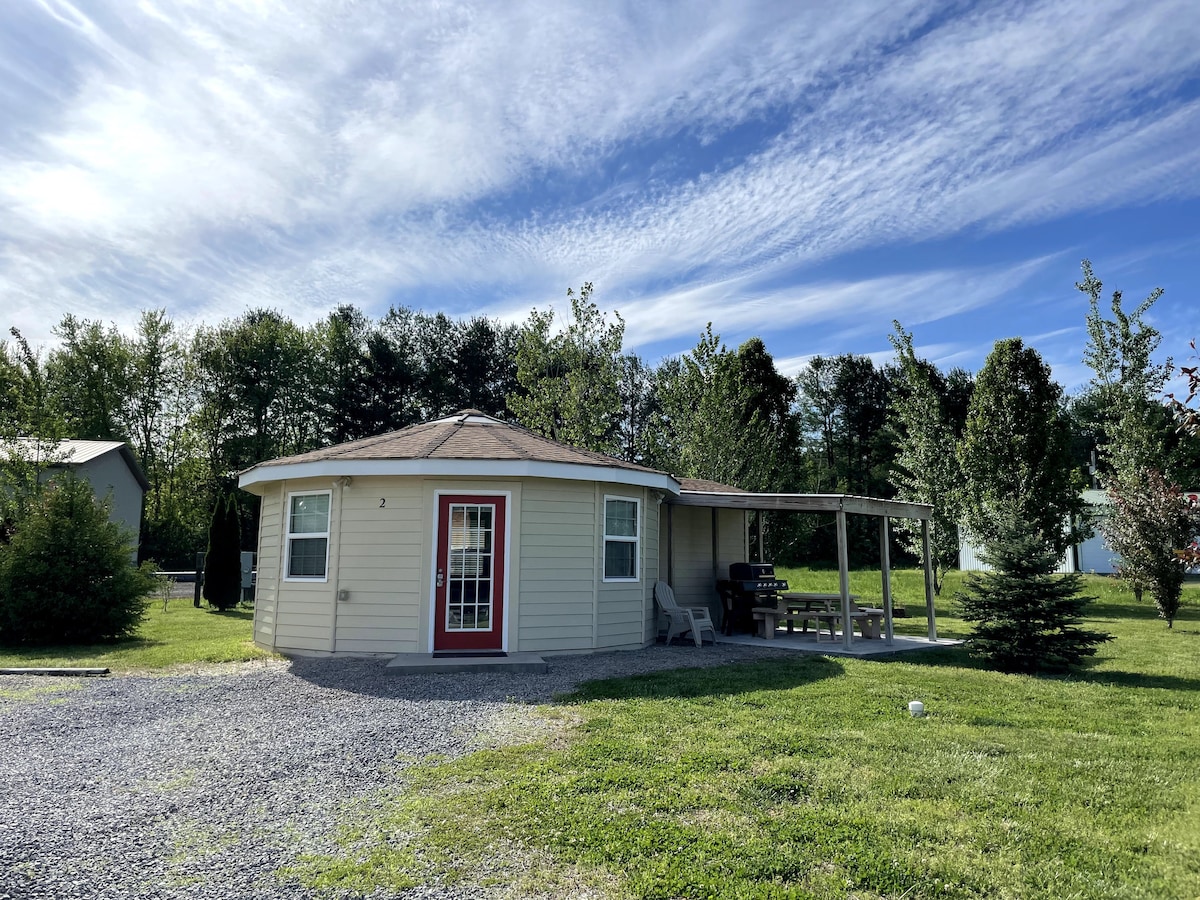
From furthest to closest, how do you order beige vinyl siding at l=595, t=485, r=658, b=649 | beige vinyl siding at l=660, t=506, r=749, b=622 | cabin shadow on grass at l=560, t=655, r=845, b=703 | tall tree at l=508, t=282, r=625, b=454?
1. tall tree at l=508, t=282, r=625, b=454
2. beige vinyl siding at l=660, t=506, r=749, b=622
3. beige vinyl siding at l=595, t=485, r=658, b=649
4. cabin shadow on grass at l=560, t=655, r=845, b=703

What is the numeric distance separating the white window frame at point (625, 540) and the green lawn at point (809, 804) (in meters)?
3.08

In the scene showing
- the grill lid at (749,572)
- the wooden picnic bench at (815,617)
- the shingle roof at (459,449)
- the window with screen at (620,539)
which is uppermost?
the shingle roof at (459,449)

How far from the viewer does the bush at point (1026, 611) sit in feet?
28.0

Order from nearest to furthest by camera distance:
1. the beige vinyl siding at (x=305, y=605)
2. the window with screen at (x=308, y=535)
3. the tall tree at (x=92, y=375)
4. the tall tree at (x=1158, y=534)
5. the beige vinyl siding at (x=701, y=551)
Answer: the beige vinyl siding at (x=305, y=605) < the window with screen at (x=308, y=535) < the beige vinyl siding at (x=701, y=551) < the tall tree at (x=1158, y=534) < the tall tree at (x=92, y=375)

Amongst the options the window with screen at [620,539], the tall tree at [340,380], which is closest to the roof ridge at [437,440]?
the window with screen at [620,539]

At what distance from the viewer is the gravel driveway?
10.7ft

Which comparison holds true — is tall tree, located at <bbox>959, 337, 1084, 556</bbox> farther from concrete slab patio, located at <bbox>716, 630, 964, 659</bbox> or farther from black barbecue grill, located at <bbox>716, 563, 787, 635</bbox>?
black barbecue grill, located at <bbox>716, 563, 787, 635</bbox>

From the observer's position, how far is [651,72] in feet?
29.1

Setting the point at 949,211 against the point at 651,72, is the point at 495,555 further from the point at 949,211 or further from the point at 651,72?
the point at 949,211

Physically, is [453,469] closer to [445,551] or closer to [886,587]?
[445,551]

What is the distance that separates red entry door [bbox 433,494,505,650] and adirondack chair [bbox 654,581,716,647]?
2760mm

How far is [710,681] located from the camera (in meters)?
7.54

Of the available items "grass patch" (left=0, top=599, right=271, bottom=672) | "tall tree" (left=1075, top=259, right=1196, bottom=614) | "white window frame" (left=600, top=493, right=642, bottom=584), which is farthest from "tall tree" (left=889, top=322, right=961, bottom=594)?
"grass patch" (left=0, top=599, right=271, bottom=672)

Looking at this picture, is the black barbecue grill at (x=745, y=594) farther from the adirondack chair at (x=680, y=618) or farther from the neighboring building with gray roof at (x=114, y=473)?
the neighboring building with gray roof at (x=114, y=473)
